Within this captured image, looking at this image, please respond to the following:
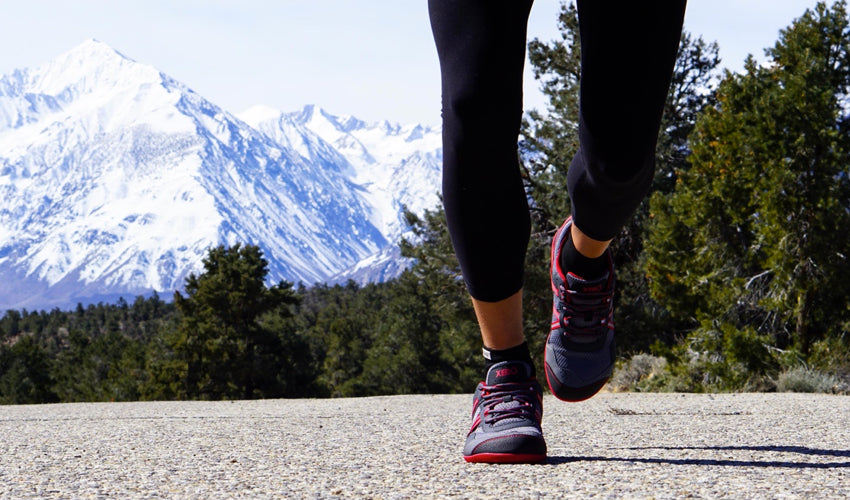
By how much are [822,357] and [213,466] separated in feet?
34.1

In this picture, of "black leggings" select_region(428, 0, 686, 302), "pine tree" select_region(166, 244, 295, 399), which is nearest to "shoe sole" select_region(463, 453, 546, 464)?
"black leggings" select_region(428, 0, 686, 302)

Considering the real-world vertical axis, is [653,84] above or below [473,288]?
above

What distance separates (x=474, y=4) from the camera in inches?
75.4

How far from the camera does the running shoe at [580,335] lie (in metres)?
2.35

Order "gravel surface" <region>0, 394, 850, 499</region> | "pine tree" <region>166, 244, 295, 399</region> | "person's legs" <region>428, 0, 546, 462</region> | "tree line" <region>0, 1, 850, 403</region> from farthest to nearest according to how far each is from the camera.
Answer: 1. "pine tree" <region>166, 244, 295, 399</region>
2. "tree line" <region>0, 1, 850, 403</region>
3. "person's legs" <region>428, 0, 546, 462</region>
4. "gravel surface" <region>0, 394, 850, 499</region>

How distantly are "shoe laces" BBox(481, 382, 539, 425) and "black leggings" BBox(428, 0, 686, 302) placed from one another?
26 centimetres

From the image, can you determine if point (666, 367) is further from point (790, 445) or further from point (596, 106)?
point (596, 106)

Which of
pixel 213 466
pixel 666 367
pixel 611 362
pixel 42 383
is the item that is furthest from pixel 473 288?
Result: pixel 42 383

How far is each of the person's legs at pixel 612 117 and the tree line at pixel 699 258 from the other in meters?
0.06

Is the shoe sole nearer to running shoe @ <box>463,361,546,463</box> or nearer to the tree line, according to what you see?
running shoe @ <box>463,361,546,463</box>

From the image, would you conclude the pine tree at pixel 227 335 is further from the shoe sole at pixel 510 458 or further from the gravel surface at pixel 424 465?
the shoe sole at pixel 510 458

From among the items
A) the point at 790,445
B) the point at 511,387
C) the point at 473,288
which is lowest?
the point at 790,445

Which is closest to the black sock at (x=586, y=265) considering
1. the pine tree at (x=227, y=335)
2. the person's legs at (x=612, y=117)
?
the person's legs at (x=612, y=117)

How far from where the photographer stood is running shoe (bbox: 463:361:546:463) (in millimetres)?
2168
